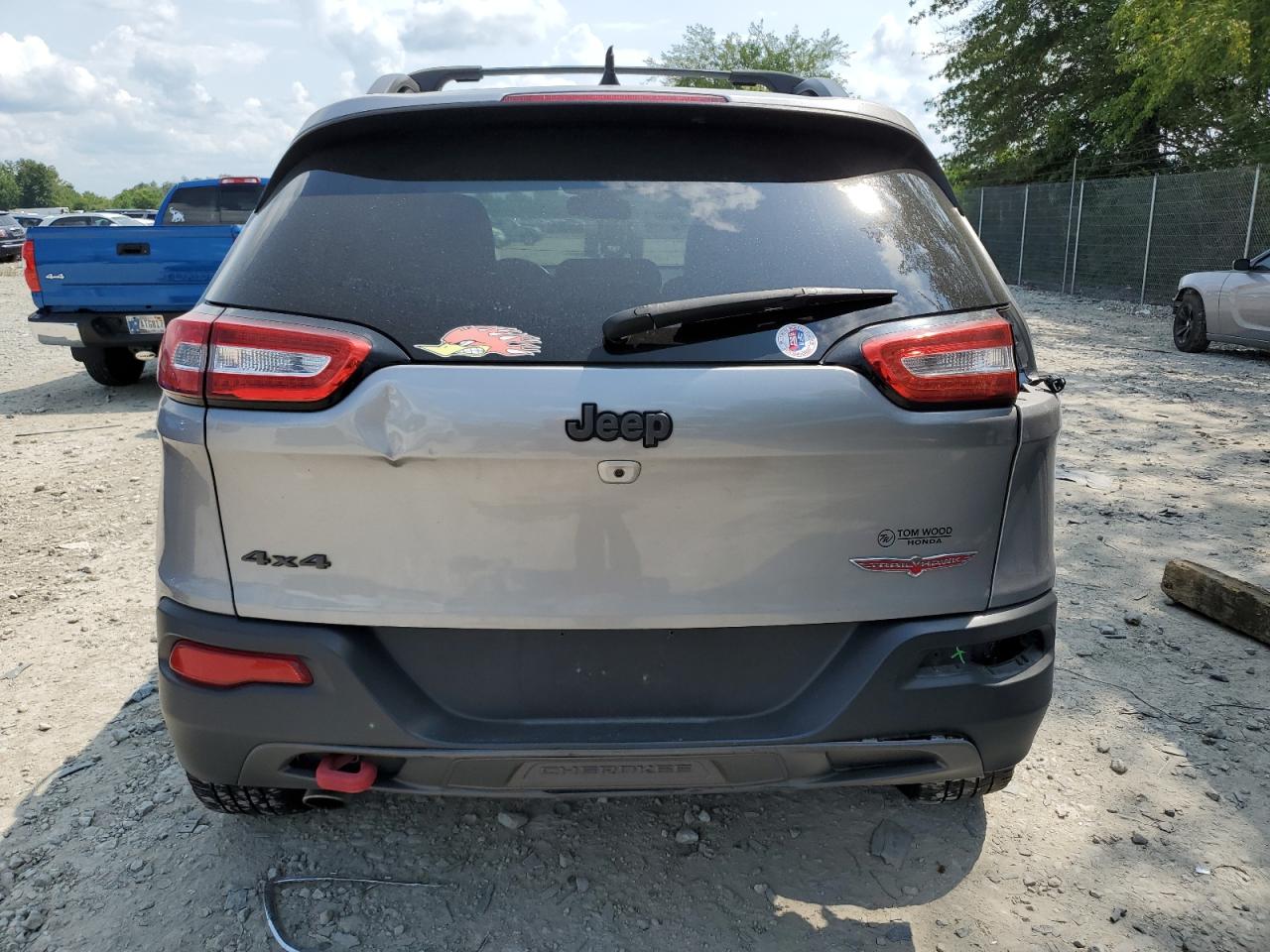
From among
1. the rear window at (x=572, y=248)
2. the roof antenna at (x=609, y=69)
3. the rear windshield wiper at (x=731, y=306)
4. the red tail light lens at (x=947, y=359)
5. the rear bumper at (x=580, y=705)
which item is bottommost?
the rear bumper at (x=580, y=705)

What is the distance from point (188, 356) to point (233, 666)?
0.63 metres

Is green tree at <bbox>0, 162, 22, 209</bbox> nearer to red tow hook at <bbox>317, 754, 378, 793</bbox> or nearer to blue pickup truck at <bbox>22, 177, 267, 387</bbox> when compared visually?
blue pickup truck at <bbox>22, 177, 267, 387</bbox>

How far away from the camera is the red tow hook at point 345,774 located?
6.49 feet

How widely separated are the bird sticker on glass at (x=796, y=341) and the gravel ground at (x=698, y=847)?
4.41ft

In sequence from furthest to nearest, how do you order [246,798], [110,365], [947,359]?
1. [110,365]
2. [246,798]
3. [947,359]

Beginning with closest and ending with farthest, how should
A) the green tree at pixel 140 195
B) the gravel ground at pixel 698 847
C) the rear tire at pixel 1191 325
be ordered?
1. the gravel ground at pixel 698 847
2. the rear tire at pixel 1191 325
3. the green tree at pixel 140 195

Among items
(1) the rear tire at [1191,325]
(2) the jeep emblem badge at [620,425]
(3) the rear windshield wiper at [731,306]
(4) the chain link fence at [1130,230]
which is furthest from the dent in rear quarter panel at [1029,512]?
(4) the chain link fence at [1130,230]

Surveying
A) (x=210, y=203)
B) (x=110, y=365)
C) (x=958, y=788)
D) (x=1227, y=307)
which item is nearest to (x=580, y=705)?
(x=958, y=788)

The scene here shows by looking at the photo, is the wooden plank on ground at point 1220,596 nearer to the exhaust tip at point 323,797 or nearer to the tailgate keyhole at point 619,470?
the tailgate keyhole at point 619,470

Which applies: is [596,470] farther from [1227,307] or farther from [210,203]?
[210,203]

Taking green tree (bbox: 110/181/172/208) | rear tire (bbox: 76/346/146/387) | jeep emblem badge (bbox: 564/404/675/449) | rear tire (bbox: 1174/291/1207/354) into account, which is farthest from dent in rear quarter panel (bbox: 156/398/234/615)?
green tree (bbox: 110/181/172/208)

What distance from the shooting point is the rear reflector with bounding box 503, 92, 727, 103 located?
2043 mm

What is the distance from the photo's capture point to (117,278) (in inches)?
348

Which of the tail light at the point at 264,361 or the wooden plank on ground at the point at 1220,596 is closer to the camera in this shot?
the tail light at the point at 264,361
